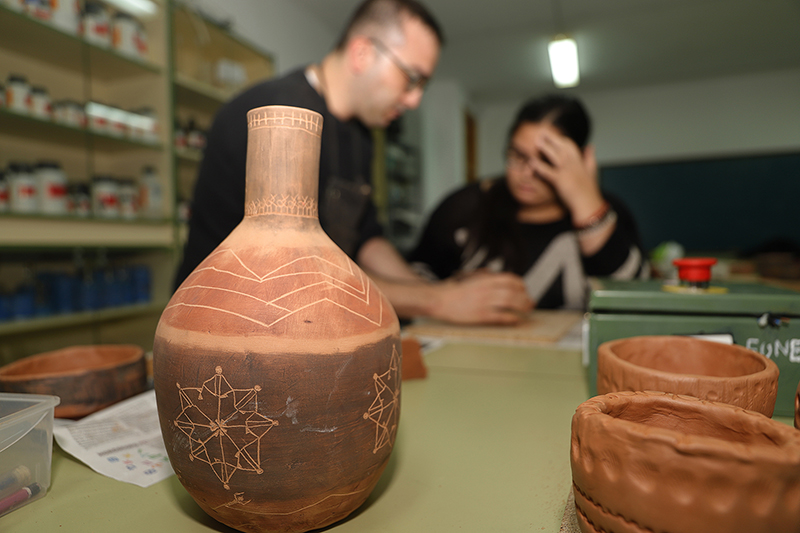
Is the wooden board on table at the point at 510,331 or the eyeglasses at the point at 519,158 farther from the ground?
the eyeglasses at the point at 519,158

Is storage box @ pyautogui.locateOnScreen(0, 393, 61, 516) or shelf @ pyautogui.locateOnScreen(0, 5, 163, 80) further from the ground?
shelf @ pyautogui.locateOnScreen(0, 5, 163, 80)

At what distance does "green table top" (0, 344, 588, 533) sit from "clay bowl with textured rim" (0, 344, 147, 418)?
7cm

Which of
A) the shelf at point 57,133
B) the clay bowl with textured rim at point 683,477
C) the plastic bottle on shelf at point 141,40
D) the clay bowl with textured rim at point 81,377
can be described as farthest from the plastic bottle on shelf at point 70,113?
the clay bowl with textured rim at point 683,477

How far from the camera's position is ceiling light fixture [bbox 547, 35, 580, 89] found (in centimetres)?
Result: 318

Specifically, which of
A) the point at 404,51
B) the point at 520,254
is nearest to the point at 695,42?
the point at 520,254

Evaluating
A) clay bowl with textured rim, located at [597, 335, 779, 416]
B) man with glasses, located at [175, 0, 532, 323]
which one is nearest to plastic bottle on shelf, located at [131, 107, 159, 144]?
man with glasses, located at [175, 0, 532, 323]

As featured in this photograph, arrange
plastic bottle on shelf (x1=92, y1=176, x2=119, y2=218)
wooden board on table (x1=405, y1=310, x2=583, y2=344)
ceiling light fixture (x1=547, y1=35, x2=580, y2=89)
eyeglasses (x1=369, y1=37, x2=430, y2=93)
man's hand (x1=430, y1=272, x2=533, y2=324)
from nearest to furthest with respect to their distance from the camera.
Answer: wooden board on table (x1=405, y1=310, x2=583, y2=344), man's hand (x1=430, y1=272, x2=533, y2=324), eyeglasses (x1=369, y1=37, x2=430, y2=93), plastic bottle on shelf (x1=92, y1=176, x2=119, y2=218), ceiling light fixture (x1=547, y1=35, x2=580, y2=89)

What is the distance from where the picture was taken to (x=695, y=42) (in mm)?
4273

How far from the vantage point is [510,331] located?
46.8 inches

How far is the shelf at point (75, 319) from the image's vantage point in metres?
1.83

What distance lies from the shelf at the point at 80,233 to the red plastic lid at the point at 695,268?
2.10 meters

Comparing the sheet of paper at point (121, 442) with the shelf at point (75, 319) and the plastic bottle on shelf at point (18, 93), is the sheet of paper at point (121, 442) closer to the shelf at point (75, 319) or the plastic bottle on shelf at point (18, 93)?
the shelf at point (75, 319)

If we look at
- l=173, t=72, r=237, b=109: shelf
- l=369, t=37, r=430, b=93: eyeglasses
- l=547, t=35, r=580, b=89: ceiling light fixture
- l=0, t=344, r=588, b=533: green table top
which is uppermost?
l=547, t=35, r=580, b=89: ceiling light fixture

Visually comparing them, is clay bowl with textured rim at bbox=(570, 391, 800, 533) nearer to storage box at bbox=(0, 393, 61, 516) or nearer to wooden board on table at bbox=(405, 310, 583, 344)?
storage box at bbox=(0, 393, 61, 516)
